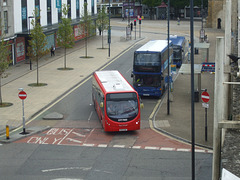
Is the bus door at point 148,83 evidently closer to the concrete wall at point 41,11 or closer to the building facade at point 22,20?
the building facade at point 22,20

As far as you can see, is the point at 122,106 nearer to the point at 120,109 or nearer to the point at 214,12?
the point at 120,109

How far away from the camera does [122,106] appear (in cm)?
2916

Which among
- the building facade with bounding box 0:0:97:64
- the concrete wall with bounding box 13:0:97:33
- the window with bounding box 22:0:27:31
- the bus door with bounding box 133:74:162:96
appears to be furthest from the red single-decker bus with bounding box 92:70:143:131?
the window with bounding box 22:0:27:31

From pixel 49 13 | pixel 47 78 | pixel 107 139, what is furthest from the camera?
pixel 49 13

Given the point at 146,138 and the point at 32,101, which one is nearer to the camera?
the point at 146,138

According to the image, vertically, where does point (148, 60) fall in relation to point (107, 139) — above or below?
above

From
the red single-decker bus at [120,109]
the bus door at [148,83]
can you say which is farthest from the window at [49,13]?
the red single-decker bus at [120,109]

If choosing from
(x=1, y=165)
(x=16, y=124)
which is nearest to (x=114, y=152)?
(x=1, y=165)

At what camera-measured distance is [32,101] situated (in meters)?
37.9

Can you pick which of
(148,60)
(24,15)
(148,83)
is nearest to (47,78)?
(24,15)

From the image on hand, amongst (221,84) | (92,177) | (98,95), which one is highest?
(221,84)

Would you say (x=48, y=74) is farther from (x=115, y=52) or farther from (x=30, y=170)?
(x=30, y=170)

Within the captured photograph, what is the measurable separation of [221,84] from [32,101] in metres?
23.1

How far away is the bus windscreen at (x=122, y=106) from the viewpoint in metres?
29.0
